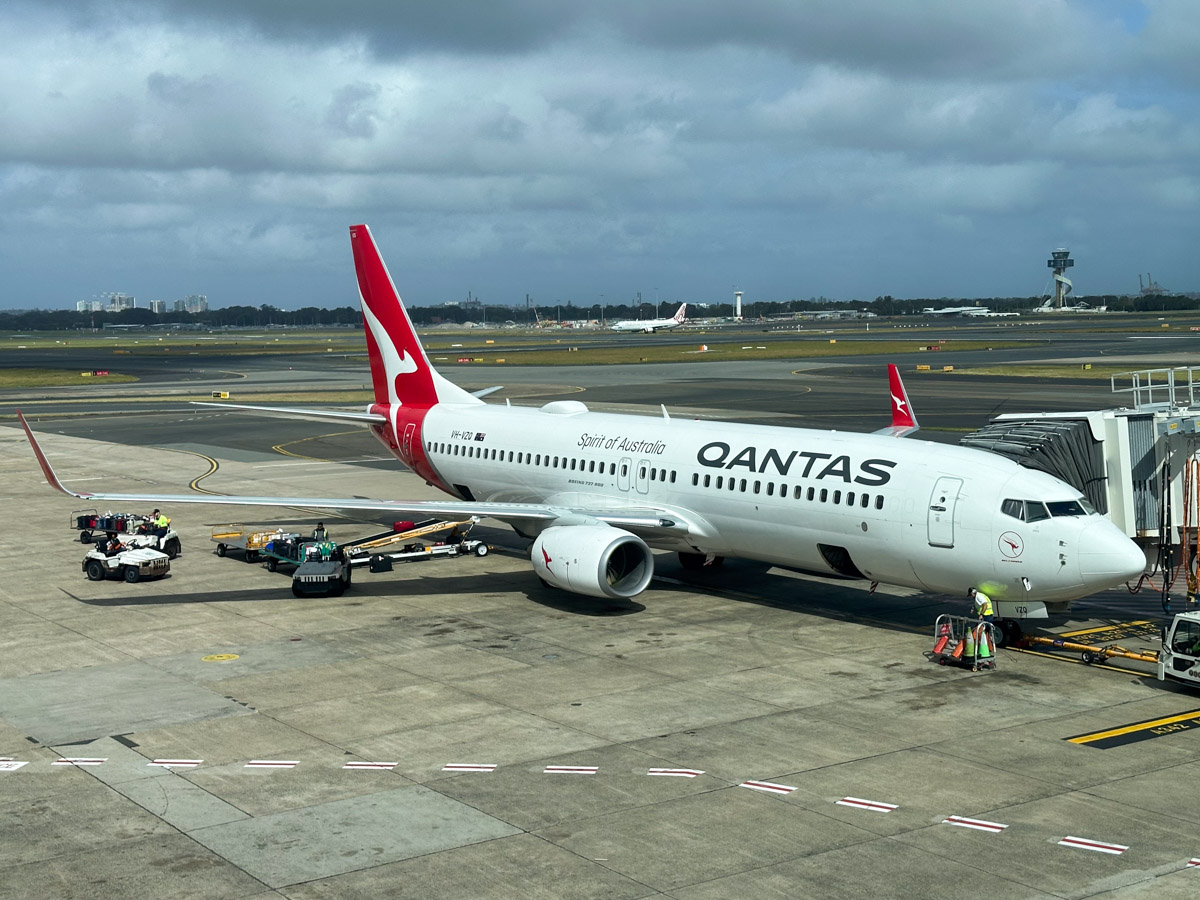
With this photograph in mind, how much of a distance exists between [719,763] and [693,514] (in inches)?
500

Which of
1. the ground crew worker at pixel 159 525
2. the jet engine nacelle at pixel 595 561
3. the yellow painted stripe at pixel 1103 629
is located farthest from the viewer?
the ground crew worker at pixel 159 525

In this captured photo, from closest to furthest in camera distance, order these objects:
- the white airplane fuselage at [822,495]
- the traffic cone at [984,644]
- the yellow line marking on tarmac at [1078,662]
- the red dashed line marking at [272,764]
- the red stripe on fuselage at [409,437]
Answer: the red dashed line marking at [272,764] → the yellow line marking on tarmac at [1078,662] → the traffic cone at [984,644] → the white airplane fuselage at [822,495] → the red stripe on fuselage at [409,437]

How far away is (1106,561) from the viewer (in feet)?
84.8

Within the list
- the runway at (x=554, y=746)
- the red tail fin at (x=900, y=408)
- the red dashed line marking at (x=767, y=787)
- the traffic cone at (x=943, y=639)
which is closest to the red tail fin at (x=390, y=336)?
the runway at (x=554, y=746)

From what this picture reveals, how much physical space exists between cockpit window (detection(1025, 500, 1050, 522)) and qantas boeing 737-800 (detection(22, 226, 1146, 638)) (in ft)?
0.16

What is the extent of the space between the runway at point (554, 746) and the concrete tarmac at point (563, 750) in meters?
0.06

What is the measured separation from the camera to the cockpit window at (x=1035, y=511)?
26.6 m

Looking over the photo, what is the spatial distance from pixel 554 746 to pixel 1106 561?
12.4 m

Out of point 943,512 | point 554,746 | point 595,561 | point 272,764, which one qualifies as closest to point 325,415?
point 595,561

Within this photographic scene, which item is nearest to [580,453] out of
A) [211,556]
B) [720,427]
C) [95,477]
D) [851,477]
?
[720,427]

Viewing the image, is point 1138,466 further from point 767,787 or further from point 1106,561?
point 767,787

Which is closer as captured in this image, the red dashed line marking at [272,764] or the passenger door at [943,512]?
the red dashed line marking at [272,764]

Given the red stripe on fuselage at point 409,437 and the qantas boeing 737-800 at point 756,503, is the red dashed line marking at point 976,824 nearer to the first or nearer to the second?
the qantas boeing 737-800 at point 756,503

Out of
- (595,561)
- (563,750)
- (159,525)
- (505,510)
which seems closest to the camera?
(563,750)
